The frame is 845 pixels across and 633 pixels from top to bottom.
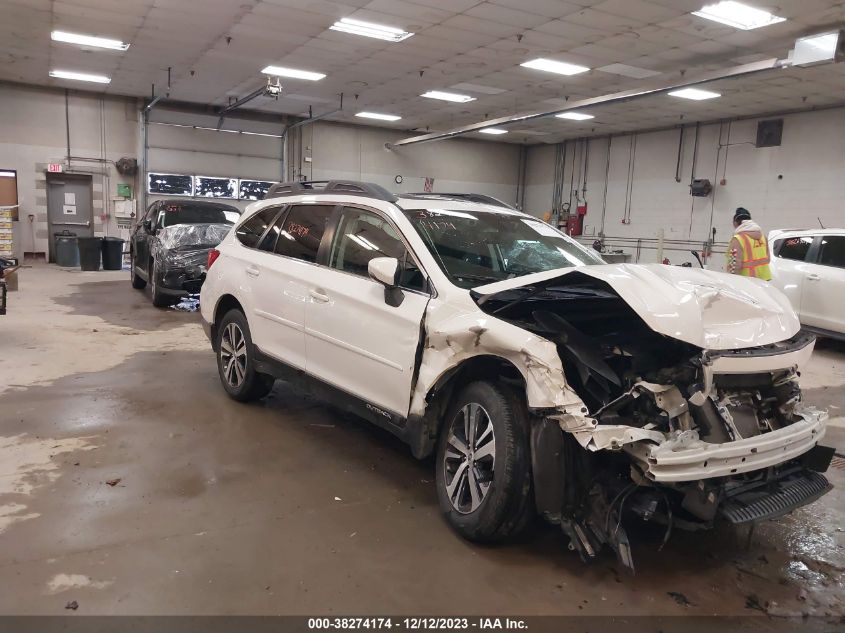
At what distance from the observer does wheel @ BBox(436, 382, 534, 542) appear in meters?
2.62

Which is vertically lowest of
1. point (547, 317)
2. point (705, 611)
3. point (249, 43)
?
point (705, 611)

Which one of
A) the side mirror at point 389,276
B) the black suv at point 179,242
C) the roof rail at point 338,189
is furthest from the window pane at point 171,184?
the side mirror at point 389,276

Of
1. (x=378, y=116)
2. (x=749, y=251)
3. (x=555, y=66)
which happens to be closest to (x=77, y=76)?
(x=378, y=116)

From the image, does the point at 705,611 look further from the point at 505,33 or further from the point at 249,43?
the point at 249,43

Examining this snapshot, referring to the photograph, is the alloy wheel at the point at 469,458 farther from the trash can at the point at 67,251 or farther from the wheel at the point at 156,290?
the trash can at the point at 67,251

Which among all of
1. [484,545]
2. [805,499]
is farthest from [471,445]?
[805,499]

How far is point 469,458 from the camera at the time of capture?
2865 millimetres

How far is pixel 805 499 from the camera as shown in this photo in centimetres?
271

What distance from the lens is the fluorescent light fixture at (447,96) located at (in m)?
13.9

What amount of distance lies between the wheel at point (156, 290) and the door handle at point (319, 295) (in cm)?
627

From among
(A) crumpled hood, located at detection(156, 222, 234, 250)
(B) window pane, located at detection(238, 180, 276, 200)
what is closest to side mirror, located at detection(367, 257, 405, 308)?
(A) crumpled hood, located at detection(156, 222, 234, 250)

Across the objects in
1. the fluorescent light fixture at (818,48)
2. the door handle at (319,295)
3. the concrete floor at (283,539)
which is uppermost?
the fluorescent light fixture at (818,48)

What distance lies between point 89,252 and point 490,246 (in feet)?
45.2

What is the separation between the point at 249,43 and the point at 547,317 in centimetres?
975
